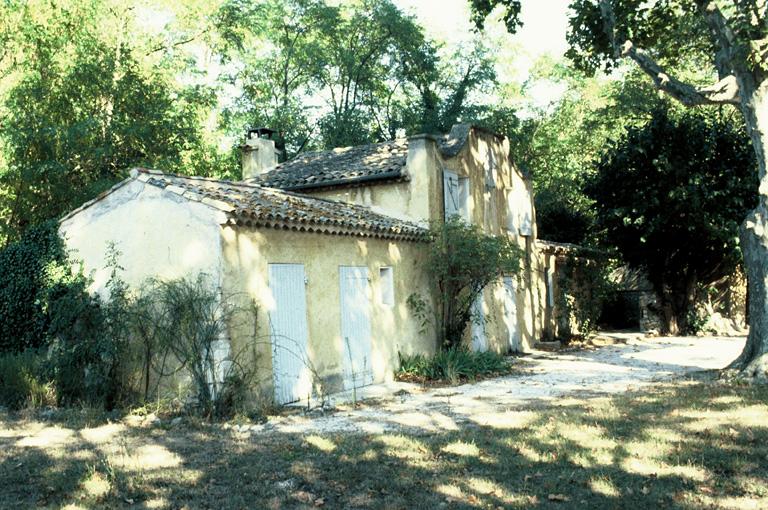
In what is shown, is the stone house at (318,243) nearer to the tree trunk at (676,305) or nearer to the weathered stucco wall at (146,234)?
the weathered stucco wall at (146,234)

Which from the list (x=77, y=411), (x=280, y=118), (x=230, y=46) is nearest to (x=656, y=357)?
(x=77, y=411)

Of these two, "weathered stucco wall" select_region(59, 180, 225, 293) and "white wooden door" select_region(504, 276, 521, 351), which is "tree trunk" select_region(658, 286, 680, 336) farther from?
"weathered stucco wall" select_region(59, 180, 225, 293)

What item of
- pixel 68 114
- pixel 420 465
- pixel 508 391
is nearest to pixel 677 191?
pixel 508 391

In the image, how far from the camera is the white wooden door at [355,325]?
42.4 ft

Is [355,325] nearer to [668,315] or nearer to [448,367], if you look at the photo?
[448,367]

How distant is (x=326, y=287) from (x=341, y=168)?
5.87 metres

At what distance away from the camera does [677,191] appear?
69.1ft

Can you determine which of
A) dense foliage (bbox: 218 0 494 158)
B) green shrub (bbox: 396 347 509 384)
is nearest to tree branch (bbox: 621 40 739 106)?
green shrub (bbox: 396 347 509 384)

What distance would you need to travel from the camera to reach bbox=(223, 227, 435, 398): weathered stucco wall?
421 inches

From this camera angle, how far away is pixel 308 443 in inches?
316

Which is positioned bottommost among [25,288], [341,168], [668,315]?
[668,315]

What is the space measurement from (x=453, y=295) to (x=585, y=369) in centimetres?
327

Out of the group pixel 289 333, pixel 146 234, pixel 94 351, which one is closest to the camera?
pixel 94 351

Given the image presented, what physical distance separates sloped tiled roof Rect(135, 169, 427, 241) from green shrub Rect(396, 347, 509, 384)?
8.33 ft
